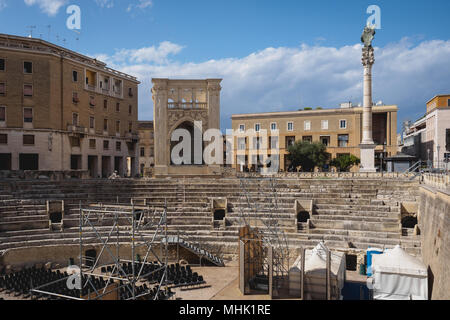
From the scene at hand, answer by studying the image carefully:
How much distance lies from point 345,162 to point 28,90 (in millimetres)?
33955

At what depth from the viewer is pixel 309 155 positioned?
43625mm

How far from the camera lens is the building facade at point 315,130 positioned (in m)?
45.7

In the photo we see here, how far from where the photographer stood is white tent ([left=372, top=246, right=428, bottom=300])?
12773 millimetres

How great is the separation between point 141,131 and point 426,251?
48.5 m

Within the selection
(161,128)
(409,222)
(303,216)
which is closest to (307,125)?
(161,128)

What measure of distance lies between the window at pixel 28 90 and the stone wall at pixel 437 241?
30.2 m

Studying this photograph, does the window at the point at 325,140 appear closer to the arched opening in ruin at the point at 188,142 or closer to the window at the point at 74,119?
the arched opening in ruin at the point at 188,142

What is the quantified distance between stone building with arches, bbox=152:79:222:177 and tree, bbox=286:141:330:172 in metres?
15.8

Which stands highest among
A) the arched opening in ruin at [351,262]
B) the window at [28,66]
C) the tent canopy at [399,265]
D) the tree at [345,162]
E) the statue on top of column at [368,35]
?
the statue on top of column at [368,35]

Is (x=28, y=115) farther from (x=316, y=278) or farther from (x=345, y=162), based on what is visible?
(x=345, y=162)

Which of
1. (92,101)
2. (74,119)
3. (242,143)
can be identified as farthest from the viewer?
(242,143)

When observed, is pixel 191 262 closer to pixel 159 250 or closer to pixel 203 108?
pixel 159 250

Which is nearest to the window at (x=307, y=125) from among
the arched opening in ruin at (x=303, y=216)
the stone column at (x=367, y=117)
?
the stone column at (x=367, y=117)
